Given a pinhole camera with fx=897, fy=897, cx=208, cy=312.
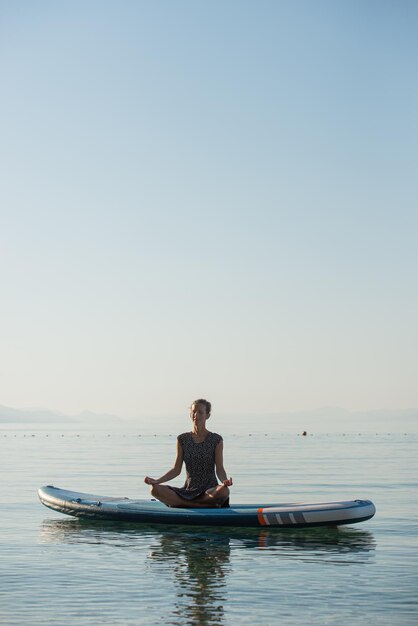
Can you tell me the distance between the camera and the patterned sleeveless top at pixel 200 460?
47.5 ft

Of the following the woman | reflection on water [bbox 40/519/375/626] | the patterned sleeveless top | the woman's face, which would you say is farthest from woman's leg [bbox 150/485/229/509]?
the woman's face

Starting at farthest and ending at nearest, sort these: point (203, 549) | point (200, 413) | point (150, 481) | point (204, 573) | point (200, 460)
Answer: point (150, 481) → point (200, 460) → point (200, 413) → point (203, 549) → point (204, 573)

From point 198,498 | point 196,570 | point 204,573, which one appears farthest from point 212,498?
point 204,573

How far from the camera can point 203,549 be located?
511 inches

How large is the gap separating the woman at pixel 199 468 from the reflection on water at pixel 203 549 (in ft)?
1.66

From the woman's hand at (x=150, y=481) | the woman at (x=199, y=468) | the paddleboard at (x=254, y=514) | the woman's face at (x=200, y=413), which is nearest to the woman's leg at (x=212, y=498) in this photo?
the woman at (x=199, y=468)

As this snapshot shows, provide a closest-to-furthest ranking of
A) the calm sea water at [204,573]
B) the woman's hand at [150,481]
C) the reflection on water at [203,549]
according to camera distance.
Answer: the calm sea water at [204,573]
the reflection on water at [203,549]
the woman's hand at [150,481]

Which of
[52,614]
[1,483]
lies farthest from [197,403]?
A: [1,483]

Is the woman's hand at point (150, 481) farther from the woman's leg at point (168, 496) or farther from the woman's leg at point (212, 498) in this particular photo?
the woman's leg at point (212, 498)

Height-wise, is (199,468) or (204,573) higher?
(199,468)

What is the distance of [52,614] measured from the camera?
8938 mm

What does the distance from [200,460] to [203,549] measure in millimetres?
1890

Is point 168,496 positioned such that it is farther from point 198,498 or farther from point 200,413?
point 200,413

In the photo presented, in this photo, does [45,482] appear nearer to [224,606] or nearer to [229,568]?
[229,568]
